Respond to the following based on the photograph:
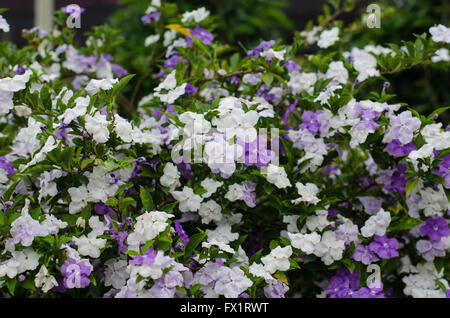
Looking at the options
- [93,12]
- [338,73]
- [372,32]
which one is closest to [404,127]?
[338,73]

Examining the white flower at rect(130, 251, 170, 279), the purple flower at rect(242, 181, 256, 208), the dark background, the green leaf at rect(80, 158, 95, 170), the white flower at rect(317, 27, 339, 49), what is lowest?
the dark background

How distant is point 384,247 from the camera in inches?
61.4

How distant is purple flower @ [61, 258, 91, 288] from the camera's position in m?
1.25

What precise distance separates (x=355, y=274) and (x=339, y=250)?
0.12 metres

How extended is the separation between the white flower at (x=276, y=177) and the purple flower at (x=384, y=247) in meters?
0.34

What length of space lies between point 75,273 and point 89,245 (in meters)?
0.09

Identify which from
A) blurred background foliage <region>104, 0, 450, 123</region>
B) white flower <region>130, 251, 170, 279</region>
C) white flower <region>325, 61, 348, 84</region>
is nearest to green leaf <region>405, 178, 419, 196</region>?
white flower <region>325, 61, 348, 84</region>

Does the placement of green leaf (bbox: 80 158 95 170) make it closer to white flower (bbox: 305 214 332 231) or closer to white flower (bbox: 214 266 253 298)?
white flower (bbox: 214 266 253 298)

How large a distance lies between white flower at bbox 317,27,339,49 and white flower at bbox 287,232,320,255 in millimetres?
801

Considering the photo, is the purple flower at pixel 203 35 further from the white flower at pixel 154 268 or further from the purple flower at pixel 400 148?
the white flower at pixel 154 268

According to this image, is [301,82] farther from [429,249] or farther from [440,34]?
[429,249]

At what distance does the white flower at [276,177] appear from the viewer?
1447 mm
